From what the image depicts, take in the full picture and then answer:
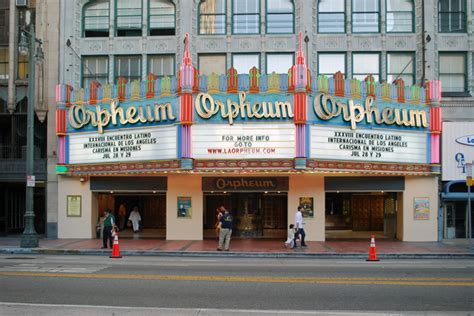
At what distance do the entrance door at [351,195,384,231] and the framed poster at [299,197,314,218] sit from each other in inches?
260

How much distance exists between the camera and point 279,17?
98.0 feet

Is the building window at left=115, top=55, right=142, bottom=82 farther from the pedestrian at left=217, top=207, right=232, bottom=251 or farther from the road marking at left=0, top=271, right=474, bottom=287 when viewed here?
the road marking at left=0, top=271, right=474, bottom=287

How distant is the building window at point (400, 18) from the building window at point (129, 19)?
13041mm

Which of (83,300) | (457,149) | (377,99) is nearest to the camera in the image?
(83,300)

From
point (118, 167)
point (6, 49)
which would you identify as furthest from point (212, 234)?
point (6, 49)

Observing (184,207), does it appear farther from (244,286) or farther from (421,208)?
(244,286)

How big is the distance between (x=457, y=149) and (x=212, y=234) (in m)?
13.5

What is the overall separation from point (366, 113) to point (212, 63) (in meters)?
8.67

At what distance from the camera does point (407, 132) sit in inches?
1065

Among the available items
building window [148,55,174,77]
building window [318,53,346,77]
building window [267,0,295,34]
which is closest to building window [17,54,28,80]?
building window [148,55,174,77]

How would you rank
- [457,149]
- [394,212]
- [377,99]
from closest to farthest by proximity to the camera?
[377,99], [457,149], [394,212]

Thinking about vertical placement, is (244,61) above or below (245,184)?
above

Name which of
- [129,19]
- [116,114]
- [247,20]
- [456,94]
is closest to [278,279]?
[116,114]

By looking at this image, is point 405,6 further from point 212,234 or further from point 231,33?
point 212,234
